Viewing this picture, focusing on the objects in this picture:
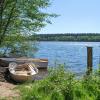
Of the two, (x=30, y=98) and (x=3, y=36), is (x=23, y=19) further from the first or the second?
(x=30, y=98)

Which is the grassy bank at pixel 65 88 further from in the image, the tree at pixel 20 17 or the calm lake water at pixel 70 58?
the tree at pixel 20 17

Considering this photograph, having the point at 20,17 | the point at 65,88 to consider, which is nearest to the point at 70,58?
the point at 20,17

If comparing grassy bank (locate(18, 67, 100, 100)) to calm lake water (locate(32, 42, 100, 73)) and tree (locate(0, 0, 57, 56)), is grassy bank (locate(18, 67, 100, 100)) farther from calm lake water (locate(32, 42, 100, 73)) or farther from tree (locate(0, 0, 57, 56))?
tree (locate(0, 0, 57, 56))

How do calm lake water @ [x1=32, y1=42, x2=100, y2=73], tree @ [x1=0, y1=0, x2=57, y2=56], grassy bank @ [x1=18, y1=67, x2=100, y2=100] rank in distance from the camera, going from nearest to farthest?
1. grassy bank @ [x1=18, y1=67, x2=100, y2=100]
2. calm lake water @ [x1=32, y1=42, x2=100, y2=73]
3. tree @ [x1=0, y1=0, x2=57, y2=56]

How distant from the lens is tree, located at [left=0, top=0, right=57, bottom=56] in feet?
68.0

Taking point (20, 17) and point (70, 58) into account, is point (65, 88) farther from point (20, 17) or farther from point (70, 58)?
point (70, 58)

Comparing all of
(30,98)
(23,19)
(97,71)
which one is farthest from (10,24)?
(30,98)

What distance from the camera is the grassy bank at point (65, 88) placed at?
909cm

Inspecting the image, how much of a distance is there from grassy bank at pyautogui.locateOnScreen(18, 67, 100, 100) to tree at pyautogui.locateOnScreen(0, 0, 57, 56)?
1077 centimetres

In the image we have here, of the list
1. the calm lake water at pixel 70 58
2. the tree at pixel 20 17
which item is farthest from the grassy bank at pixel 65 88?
the tree at pixel 20 17

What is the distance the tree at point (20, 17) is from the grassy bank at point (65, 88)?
35.3 feet

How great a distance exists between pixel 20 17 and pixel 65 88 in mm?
12839

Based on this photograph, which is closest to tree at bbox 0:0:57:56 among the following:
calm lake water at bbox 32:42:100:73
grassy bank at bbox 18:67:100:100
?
calm lake water at bbox 32:42:100:73

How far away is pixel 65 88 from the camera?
364 inches
